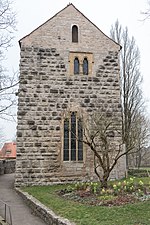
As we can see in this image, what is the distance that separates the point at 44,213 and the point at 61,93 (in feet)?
28.0

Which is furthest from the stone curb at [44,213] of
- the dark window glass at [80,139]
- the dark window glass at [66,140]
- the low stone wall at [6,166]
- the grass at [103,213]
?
the low stone wall at [6,166]

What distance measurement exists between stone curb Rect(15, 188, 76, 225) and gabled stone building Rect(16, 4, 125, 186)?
3957mm

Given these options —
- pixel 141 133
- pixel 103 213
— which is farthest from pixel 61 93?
pixel 103 213

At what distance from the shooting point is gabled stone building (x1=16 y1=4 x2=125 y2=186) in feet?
51.8

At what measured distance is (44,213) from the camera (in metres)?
9.15

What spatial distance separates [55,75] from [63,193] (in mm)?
7066

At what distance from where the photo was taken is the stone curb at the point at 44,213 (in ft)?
25.5

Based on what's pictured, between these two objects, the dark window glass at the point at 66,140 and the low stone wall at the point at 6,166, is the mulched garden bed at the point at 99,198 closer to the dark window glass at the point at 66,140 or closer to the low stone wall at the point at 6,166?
the dark window glass at the point at 66,140

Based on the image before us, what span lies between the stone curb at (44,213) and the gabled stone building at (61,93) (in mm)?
3957

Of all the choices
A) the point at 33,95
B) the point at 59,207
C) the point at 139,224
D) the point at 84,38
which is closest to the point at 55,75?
the point at 33,95

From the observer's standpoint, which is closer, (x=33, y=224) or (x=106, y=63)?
(x=33, y=224)

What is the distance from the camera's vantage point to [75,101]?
16.6m

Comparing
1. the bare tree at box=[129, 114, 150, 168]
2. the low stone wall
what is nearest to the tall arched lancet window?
the bare tree at box=[129, 114, 150, 168]

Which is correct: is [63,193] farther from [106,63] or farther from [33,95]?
[106,63]
